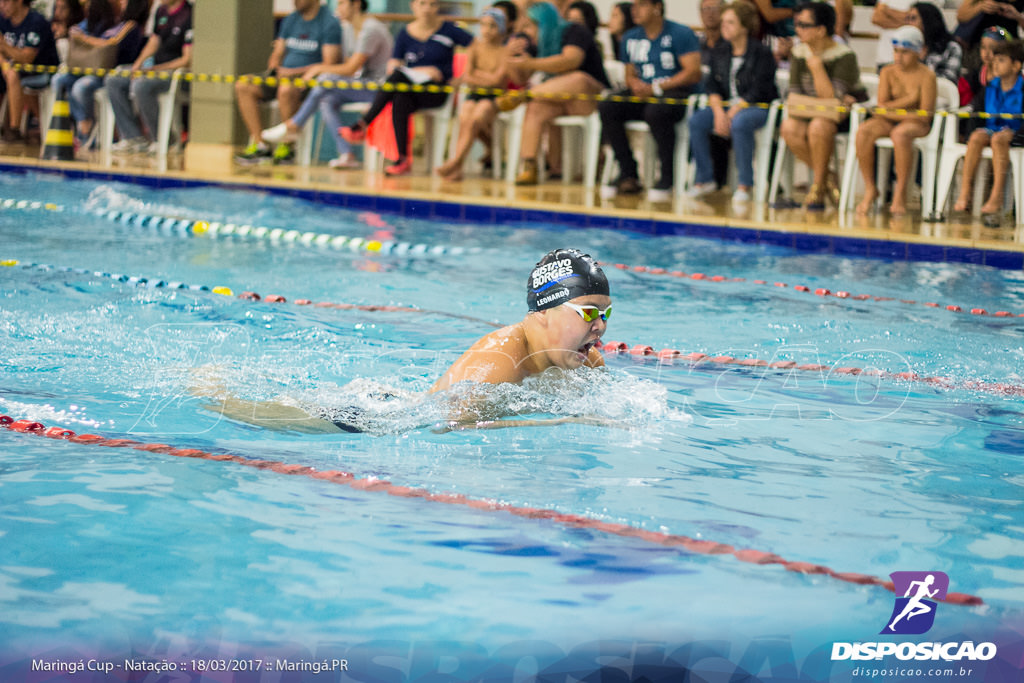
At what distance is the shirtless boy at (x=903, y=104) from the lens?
9023 mm

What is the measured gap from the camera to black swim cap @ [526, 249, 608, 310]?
3822 millimetres

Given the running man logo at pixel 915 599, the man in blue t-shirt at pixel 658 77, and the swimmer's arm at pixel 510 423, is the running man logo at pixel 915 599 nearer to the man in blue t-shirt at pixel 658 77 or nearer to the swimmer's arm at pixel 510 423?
the swimmer's arm at pixel 510 423

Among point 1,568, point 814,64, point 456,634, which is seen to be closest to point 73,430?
point 1,568

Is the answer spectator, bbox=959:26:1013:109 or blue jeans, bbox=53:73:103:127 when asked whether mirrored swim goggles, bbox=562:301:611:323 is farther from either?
Answer: blue jeans, bbox=53:73:103:127

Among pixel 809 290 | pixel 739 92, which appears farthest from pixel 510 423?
pixel 739 92

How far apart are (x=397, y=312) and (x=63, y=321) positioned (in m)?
1.71

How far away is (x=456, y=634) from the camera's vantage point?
98.6 inches

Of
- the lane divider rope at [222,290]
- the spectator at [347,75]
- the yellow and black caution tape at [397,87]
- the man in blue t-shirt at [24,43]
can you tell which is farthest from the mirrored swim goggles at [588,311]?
the man in blue t-shirt at [24,43]

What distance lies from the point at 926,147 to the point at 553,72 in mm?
3486

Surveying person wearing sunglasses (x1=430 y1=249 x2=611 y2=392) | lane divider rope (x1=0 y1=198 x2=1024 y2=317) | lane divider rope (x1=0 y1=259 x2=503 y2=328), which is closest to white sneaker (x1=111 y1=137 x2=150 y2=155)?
lane divider rope (x1=0 y1=198 x2=1024 y2=317)

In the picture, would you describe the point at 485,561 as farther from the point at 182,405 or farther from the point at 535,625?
the point at 182,405

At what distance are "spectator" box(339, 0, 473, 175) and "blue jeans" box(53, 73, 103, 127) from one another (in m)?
3.75

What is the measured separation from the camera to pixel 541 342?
3924 mm

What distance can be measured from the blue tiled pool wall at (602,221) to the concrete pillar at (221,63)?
1264 mm
